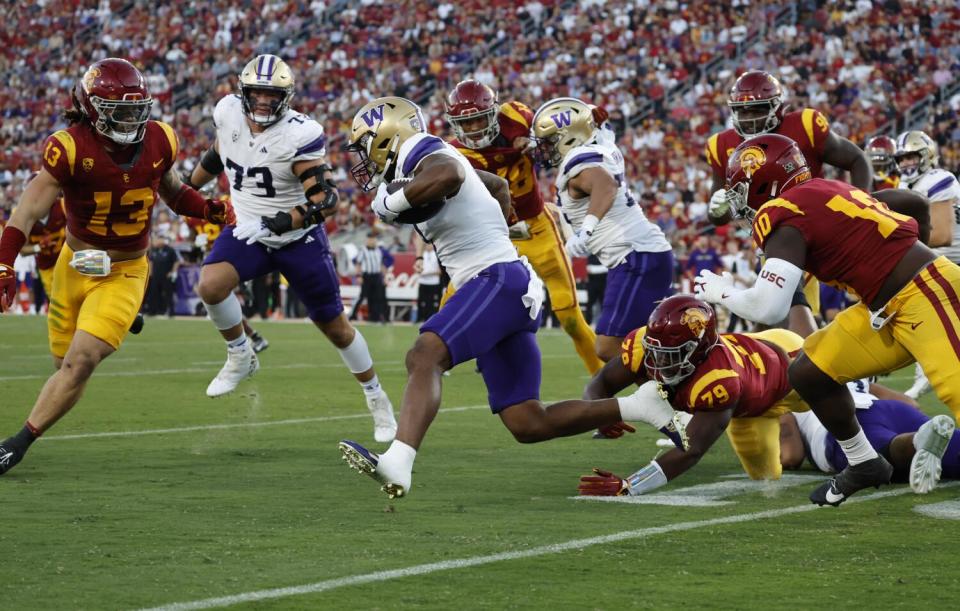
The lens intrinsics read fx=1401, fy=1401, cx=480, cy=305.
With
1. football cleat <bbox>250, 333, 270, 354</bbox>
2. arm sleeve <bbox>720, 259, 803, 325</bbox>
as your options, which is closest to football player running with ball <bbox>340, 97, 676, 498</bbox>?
arm sleeve <bbox>720, 259, 803, 325</bbox>

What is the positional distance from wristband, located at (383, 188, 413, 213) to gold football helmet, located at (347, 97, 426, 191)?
39cm

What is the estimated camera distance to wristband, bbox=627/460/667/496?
561 centimetres

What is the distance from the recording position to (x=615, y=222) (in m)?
8.42

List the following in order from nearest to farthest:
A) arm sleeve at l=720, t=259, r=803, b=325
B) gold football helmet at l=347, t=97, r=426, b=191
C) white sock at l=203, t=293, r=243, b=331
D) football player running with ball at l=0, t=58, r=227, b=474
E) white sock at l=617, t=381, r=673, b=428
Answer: arm sleeve at l=720, t=259, r=803, b=325 < gold football helmet at l=347, t=97, r=426, b=191 < white sock at l=617, t=381, r=673, b=428 < football player running with ball at l=0, t=58, r=227, b=474 < white sock at l=203, t=293, r=243, b=331

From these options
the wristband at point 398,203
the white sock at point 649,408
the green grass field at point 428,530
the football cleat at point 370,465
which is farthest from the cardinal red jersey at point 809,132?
the football cleat at point 370,465

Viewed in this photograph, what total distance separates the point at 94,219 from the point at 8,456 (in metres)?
1.25

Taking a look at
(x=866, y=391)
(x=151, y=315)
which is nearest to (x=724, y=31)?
(x=151, y=315)

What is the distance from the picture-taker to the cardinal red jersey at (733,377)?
18.4 feet

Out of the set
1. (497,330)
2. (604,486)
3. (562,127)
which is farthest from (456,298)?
(562,127)

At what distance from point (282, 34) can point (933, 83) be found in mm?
15624

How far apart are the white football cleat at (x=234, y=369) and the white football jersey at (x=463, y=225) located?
2954mm

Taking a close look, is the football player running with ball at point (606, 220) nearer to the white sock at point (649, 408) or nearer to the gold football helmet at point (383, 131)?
the white sock at point (649, 408)

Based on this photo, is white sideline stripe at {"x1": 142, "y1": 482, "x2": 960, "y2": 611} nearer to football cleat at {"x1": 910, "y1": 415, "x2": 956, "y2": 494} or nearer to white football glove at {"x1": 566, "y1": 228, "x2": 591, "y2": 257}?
football cleat at {"x1": 910, "y1": 415, "x2": 956, "y2": 494}

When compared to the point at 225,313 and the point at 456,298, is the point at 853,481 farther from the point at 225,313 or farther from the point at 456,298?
the point at 225,313
